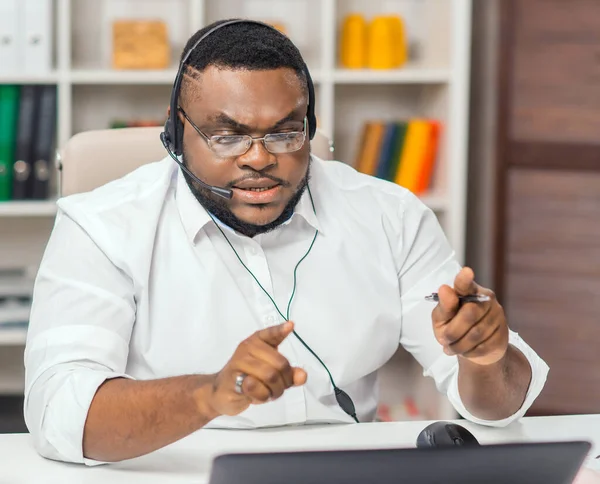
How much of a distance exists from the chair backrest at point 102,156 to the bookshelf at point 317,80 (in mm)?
1108

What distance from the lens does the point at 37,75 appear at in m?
2.63

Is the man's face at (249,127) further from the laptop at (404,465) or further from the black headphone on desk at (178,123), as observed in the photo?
the laptop at (404,465)

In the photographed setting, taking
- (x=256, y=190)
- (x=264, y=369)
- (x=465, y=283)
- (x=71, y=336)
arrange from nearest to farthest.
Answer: (x=264, y=369) → (x=465, y=283) → (x=71, y=336) → (x=256, y=190)

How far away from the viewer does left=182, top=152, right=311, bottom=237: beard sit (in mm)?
1354

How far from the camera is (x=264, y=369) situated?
937mm

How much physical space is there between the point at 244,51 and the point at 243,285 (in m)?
0.36

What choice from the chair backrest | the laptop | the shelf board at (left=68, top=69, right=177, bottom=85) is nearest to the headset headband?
the chair backrest

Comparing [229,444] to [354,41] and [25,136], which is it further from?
[354,41]

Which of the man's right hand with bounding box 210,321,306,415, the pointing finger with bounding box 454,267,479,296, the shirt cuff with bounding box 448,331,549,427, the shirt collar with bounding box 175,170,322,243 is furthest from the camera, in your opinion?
the shirt collar with bounding box 175,170,322,243

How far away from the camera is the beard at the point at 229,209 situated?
1.35 meters

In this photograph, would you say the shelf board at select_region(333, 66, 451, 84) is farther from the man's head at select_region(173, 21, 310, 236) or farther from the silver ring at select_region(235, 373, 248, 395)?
the silver ring at select_region(235, 373, 248, 395)

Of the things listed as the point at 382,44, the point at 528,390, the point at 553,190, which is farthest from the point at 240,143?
the point at 553,190

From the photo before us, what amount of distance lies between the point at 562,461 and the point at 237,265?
0.71 m

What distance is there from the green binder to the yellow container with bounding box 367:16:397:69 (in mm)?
1081
